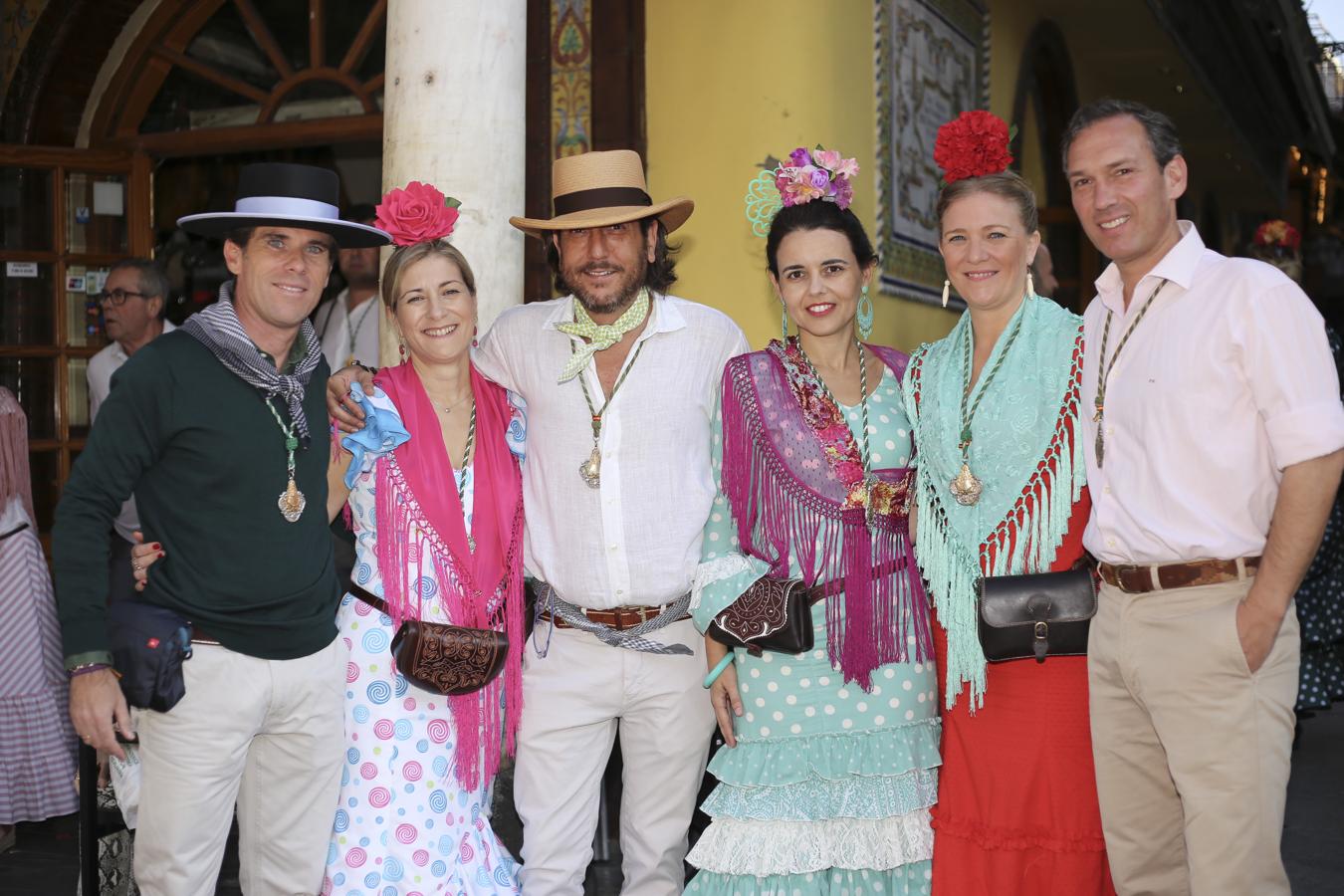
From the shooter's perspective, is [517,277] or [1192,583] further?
[517,277]

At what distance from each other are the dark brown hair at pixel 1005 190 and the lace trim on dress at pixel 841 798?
1.40 m

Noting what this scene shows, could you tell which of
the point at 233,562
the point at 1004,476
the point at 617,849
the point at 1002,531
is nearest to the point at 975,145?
the point at 1004,476

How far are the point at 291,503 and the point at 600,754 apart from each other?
1.05 metres

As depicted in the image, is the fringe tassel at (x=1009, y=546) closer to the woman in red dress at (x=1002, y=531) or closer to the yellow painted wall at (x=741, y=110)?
the woman in red dress at (x=1002, y=531)

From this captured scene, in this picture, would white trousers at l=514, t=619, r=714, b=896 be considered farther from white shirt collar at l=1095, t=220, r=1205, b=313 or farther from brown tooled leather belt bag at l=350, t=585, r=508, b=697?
white shirt collar at l=1095, t=220, r=1205, b=313

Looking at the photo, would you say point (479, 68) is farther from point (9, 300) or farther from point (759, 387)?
point (9, 300)

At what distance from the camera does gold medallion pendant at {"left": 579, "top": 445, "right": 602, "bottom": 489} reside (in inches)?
132

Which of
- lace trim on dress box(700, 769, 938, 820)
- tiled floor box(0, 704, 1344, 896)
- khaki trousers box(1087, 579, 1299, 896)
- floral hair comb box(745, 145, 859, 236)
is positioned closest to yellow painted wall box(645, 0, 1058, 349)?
floral hair comb box(745, 145, 859, 236)

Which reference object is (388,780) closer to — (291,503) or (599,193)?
(291,503)

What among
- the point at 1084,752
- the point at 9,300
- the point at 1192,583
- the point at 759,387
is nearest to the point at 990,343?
the point at 759,387

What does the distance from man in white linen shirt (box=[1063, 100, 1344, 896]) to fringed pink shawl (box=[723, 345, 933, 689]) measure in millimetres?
493

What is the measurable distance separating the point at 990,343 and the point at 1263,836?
4.22 feet

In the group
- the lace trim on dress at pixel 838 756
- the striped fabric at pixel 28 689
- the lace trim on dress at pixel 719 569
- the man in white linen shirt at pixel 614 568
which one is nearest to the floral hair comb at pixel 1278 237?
the man in white linen shirt at pixel 614 568

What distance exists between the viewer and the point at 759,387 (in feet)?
11.0
